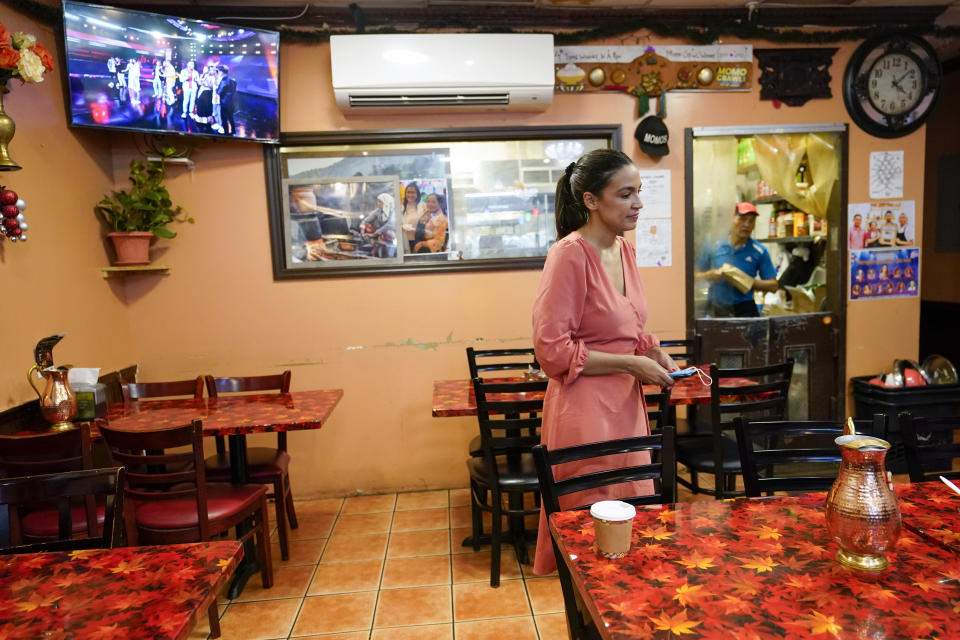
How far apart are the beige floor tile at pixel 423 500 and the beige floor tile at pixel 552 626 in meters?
1.35

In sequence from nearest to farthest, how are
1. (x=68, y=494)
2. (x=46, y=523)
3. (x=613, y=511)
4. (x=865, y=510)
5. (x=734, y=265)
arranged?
(x=865, y=510) → (x=613, y=511) → (x=68, y=494) → (x=46, y=523) → (x=734, y=265)

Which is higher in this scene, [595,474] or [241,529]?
[595,474]

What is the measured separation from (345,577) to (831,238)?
3796 millimetres

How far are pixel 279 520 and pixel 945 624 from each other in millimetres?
2712

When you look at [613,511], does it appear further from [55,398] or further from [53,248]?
[53,248]

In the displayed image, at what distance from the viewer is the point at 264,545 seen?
274 cm

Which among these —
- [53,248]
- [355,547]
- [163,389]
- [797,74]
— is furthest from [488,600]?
[797,74]

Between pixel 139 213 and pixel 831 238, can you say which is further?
pixel 831 238

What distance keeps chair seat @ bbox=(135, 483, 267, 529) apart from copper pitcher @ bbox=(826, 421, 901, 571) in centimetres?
220

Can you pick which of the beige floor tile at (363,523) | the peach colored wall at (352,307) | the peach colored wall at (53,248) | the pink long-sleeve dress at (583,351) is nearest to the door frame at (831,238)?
the peach colored wall at (352,307)

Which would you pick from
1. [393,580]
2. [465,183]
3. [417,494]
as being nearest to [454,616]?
[393,580]

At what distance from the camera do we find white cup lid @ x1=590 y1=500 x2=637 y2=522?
120 centimetres

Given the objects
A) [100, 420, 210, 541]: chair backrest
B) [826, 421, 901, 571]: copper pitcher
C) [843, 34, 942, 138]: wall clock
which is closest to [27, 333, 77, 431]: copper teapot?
[100, 420, 210, 541]: chair backrest

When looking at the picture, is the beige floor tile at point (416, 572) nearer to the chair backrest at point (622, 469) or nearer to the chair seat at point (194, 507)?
the chair seat at point (194, 507)
